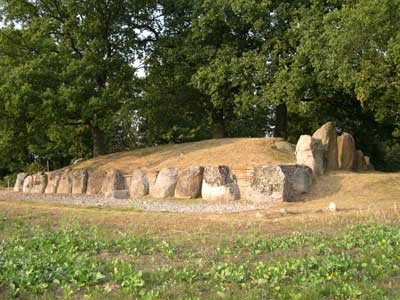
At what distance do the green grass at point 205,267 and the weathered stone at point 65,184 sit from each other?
12.7 m

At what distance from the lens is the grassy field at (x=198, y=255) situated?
492cm

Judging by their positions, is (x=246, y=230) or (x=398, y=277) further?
(x=246, y=230)

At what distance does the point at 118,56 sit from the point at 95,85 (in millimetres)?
2050

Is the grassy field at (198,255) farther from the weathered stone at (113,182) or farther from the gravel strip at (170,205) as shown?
the weathered stone at (113,182)

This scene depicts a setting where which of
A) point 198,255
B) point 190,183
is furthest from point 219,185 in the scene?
point 198,255

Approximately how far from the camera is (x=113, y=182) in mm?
19484

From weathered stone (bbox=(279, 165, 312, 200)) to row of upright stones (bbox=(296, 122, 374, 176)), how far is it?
1088 millimetres

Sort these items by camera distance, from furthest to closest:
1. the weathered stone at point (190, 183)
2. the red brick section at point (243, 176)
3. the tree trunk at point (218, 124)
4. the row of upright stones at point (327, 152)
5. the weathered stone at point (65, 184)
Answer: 1. the tree trunk at point (218, 124)
2. the weathered stone at point (65, 184)
3. the row of upright stones at point (327, 152)
4. the weathered stone at point (190, 183)
5. the red brick section at point (243, 176)

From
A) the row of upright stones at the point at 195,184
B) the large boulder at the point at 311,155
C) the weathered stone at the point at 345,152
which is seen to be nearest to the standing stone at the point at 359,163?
the weathered stone at the point at 345,152

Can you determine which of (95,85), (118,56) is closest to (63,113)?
(95,85)

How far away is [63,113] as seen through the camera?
882 inches

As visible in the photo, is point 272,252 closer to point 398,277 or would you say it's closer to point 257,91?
point 398,277

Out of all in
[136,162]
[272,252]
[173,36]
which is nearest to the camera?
[272,252]

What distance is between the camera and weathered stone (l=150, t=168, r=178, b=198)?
17.5 meters
